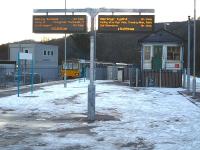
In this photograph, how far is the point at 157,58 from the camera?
47.8 m

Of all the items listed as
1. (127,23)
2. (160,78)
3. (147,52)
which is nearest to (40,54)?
(147,52)

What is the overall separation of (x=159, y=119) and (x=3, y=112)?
5824 mm

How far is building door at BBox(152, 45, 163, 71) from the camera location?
157 feet

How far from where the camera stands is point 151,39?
48562 millimetres

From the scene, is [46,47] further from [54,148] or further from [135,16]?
[54,148]

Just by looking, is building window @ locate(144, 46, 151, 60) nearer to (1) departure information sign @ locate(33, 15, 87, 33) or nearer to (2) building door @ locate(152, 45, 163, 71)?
(2) building door @ locate(152, 45, 163, 71)

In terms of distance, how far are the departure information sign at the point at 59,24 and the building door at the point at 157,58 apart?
3113 cm

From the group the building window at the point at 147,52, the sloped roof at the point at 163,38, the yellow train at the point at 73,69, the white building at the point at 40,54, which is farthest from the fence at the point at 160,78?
the yellow train at the point at 73,69

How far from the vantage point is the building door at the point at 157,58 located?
1882 inches

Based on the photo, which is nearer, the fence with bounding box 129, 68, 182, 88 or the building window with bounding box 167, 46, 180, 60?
the fence with bounding box 129, 68, 182, 88

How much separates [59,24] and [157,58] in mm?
31590

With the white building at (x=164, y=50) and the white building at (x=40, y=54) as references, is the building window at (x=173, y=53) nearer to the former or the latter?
the white building at (x=164, y=50)

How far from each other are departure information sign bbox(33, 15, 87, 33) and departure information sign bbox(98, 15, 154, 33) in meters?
0.66

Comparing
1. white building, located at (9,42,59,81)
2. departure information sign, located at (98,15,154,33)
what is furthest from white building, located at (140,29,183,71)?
departure information sign, located at (98,15,154,33)
